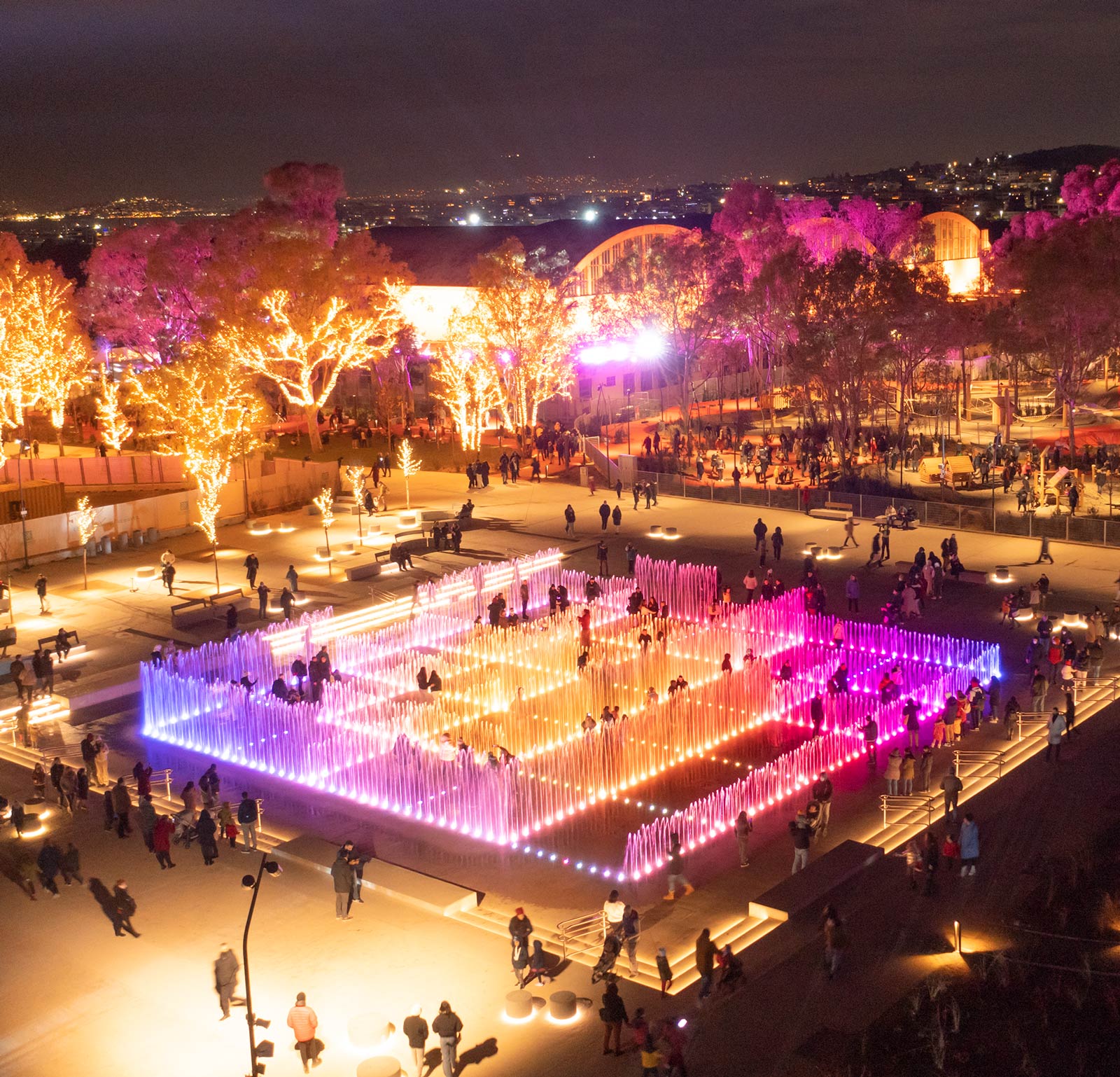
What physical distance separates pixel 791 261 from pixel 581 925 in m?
39.8

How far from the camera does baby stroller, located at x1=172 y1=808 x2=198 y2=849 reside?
20.6 m

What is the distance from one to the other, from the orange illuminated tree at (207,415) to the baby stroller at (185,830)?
15991mm

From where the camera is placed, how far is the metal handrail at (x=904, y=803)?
68.3ft

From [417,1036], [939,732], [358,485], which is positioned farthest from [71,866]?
[358,485]

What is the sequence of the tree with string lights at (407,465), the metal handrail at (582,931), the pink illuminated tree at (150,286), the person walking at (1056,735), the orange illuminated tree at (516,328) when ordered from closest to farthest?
the metal handrail at (582,931)
the person walking at (1056,735)
the tree with string lights at (407,465)
the orange illuminated tree at (516,328)
the pink illuminated tree at (150,286)

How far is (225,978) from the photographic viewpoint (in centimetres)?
1576

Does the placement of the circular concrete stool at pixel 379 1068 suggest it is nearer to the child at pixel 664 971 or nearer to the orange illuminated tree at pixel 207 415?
the child at pixel 664 971

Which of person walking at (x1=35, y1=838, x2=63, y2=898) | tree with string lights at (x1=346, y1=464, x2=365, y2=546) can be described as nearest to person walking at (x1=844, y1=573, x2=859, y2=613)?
tree with string lights at (x1=346, y1=464, x2=365, y2=546)

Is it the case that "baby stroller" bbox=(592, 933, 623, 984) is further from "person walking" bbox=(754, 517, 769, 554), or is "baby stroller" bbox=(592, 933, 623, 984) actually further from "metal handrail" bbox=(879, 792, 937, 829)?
"person walking" bbox=(754, 517, 769, 554)

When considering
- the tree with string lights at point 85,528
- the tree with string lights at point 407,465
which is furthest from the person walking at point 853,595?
the tree with string lights at point 85,528

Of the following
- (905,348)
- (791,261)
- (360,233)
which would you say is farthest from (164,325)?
(905,348)

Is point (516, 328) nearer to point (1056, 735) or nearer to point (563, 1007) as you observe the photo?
point (1056, 735)

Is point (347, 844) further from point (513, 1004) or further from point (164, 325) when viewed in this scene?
point (164, 325)

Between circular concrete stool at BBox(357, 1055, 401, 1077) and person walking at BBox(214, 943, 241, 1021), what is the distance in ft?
6.93
